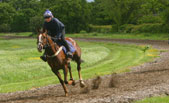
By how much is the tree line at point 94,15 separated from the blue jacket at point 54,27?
1435 inches

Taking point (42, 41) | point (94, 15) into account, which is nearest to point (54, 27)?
point (42, 41)

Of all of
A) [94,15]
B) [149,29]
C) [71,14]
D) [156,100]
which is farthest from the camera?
[94,15]

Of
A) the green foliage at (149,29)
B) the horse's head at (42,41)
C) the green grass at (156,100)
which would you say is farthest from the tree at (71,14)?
the green grass at (156,100)

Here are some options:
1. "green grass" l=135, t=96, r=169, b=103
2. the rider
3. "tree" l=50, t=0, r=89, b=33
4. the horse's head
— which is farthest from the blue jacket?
"tree" l=50, t=0, r=89, b=33

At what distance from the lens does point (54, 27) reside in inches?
427

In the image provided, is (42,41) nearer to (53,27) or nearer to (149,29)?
(53,27)

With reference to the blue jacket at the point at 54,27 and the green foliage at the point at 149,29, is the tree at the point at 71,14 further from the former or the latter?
the blue jacket at the point at 54,27

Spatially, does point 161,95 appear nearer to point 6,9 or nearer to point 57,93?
point 57,93

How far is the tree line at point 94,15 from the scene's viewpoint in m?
53.8

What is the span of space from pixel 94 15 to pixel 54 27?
74973 millimetres

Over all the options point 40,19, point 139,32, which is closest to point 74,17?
point 40,19

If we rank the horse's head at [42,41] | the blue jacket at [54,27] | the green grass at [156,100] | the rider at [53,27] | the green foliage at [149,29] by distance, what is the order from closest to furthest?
the green grass at [156,100]
the horse's head at [42,41]
the rider at [53,27]
the blue jacket at [54,27]
the green foliage at [149,29]

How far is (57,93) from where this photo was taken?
11320 mm

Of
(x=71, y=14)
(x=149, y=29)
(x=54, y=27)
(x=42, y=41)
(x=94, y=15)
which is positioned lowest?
(x=149, y=29)
